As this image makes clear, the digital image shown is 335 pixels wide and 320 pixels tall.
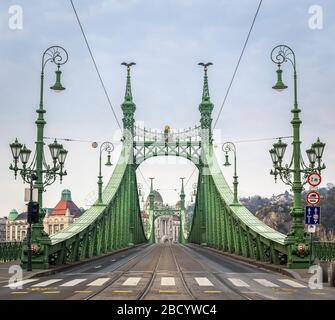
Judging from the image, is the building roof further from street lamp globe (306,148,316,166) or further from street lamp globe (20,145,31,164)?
street lamp globe (306,148,316,166)

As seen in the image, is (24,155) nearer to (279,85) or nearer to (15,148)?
(15,148)

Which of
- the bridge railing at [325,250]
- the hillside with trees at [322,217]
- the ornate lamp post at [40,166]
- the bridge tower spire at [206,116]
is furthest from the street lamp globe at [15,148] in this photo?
the hillside with trees at [322,217]

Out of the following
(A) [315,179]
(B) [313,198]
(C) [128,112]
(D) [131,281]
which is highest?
(C) [128,112]

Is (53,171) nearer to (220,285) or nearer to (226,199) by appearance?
(220,285)

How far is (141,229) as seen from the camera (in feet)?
278

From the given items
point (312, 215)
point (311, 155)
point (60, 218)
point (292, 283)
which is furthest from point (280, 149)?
point (60, 218)

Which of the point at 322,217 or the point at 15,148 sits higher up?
the point at 15,148

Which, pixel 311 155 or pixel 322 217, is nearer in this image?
pixel 311 155

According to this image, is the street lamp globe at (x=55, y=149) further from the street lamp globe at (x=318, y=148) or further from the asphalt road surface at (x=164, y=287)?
the street lamp globe at (x=318, y=148)

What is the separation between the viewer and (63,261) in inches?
1118

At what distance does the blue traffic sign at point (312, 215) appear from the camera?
72.7ft

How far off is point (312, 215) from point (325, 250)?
13626 mm

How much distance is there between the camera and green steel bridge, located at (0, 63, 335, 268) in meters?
27.7
